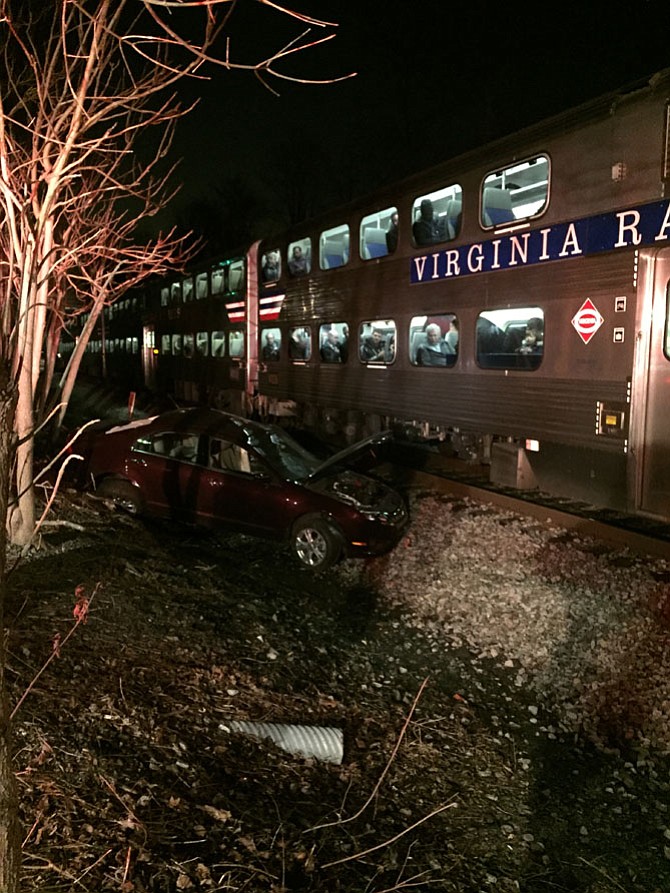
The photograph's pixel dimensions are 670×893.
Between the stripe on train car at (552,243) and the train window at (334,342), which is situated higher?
the stripe on train car at (552,243)

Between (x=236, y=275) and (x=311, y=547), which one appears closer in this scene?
(x=311, y=547)

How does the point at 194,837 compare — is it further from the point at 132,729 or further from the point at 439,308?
the point at 439,308

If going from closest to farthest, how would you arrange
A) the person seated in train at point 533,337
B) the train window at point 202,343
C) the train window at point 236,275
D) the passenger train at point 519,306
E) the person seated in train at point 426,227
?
the passenger train at point 519,306
the person seated in train at point 533,337
the person seated in train at point 426,227
the train window at point 236,275
the train window at point 202,343

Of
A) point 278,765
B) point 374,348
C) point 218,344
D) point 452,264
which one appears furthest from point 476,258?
point 218,344

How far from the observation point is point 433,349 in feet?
35.9

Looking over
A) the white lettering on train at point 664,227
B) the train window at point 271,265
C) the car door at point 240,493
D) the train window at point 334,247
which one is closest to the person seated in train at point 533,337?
the white lettering on train at point 664,227

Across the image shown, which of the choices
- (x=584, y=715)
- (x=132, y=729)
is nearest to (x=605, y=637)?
(x=584, y=715)

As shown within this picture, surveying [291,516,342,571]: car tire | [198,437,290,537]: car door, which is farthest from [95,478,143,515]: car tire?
[291,516,342,571]: car tire

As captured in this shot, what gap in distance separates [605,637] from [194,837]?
3.87m

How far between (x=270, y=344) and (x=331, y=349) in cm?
326

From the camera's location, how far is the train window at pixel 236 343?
1862 centimetres

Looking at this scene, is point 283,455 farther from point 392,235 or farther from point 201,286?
point 201,286

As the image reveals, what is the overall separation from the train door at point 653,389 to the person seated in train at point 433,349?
11.4 ft

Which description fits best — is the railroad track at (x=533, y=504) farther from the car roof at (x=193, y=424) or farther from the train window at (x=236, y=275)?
the train window at (x=236, y=275)
